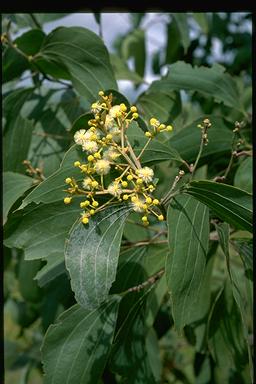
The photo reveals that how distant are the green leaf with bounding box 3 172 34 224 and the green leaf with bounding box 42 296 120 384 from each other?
38cm

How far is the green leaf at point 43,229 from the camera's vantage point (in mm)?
1587

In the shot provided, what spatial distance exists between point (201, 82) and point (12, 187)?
2.51 feet

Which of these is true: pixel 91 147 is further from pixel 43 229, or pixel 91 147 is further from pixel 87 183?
pixel 43 229

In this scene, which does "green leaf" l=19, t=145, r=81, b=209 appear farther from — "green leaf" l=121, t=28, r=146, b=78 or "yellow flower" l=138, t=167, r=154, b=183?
"green leaf" l=121, t=28, r=146, b=78

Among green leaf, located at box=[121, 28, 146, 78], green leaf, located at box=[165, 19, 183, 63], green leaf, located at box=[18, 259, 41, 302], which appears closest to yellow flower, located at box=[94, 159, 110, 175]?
green leaf, located at box=[18, 259, 41, 302]

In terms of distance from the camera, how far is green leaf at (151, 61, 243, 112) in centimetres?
207

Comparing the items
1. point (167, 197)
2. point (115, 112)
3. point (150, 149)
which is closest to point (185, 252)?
point (167, 197)

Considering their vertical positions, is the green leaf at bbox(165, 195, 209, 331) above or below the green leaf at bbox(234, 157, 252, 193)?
below

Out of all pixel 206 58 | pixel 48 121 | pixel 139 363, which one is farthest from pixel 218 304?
pixel 206 58

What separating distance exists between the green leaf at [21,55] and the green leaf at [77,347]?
3.22 feet

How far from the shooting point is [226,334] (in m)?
2.02

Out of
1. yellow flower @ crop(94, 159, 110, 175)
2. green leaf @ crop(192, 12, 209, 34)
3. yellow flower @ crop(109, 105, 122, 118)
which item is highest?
green leaf @ crop(192, 12, 209, 34)

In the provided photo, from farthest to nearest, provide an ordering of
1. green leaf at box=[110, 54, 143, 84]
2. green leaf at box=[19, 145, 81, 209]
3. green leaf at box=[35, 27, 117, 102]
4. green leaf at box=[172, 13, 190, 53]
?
green leaf at box=[110, 54, 143, 84], green leaf at box=[172, 13, 190, 53], green leaf at box=[35, 27, 117, 102], green leaf at box=[19, 145, 81, 209]

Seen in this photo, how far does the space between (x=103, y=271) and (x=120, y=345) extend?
1.46 feet
